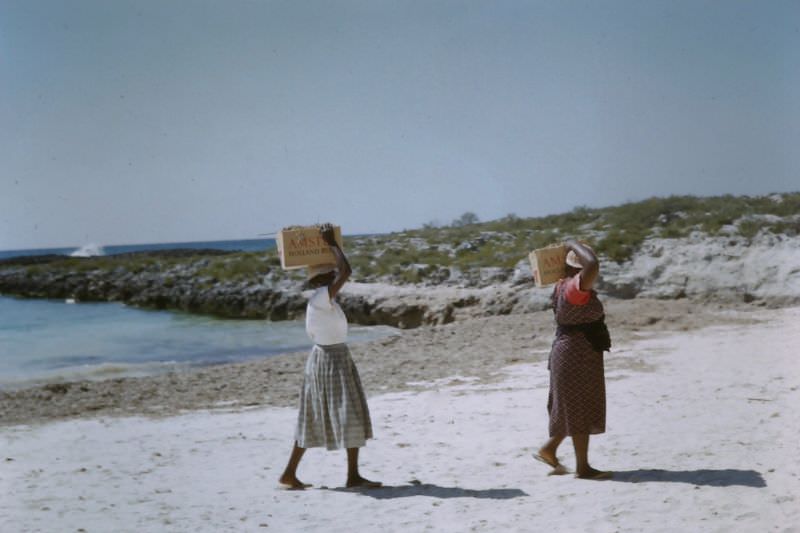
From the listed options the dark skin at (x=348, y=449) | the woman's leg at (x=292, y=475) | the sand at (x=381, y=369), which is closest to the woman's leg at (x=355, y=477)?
the dark skin at (x=348, y=449)

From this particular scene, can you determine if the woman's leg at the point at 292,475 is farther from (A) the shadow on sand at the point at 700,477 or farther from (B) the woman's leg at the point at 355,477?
(A) the shadow on sand at the point at 700,477

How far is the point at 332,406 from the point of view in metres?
5.70

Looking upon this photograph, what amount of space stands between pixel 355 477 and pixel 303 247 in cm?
170

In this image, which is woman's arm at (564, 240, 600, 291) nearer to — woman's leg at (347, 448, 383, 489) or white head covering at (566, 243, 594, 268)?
white head covering at (566, 243, 594, 268)

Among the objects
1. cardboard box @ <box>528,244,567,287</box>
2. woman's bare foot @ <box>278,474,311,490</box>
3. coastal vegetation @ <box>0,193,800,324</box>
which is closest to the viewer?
cardboard box @ <box>528,244,567,287</box>

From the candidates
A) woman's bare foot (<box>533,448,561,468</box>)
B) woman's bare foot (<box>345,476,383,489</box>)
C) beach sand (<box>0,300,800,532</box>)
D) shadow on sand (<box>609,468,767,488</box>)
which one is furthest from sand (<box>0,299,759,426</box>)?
shadow on sand (<box>609,468,767,488</box>)

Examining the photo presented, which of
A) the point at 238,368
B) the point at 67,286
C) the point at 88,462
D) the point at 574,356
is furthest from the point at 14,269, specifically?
the point at 574,356

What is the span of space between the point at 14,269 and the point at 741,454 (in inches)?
1975

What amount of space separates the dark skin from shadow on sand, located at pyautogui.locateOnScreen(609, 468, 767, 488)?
5.91ft

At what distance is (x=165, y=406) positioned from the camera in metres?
10.9

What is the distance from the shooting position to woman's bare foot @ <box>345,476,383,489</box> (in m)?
5.94

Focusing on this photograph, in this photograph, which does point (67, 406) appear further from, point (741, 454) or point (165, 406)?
point (741, 454)

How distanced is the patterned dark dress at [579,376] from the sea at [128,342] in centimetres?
1247

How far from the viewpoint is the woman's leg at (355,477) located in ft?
19.3
